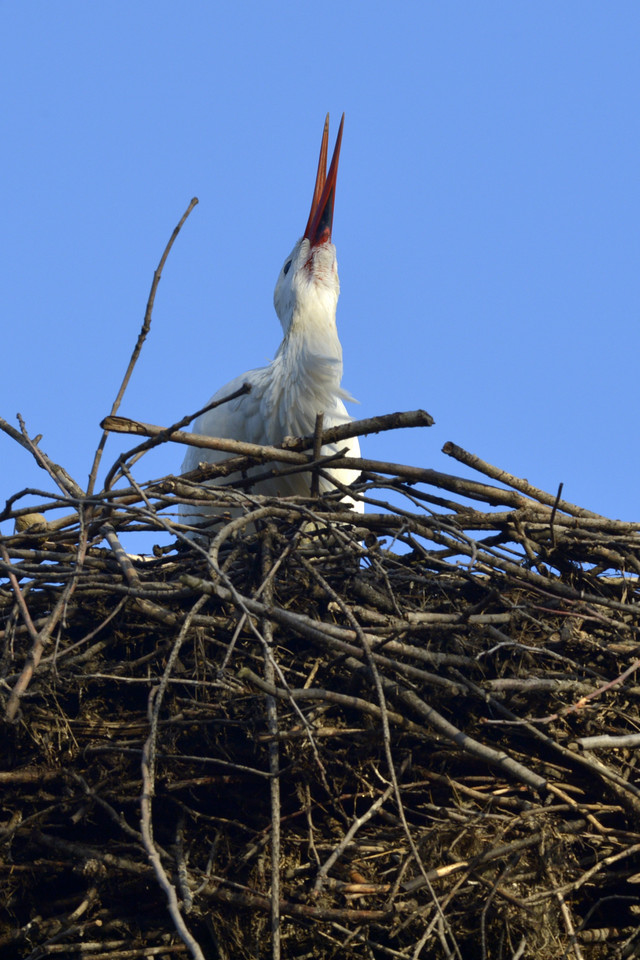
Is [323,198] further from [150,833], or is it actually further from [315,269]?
[150,833]

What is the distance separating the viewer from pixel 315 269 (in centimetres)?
390

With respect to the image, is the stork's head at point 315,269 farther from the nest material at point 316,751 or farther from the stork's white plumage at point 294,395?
the nest material at point 316,751

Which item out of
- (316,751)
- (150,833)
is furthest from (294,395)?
(150,833)

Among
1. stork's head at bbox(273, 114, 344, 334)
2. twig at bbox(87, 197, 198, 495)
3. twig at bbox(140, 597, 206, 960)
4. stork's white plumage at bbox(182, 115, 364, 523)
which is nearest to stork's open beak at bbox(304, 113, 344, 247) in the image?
stork's head at bbox(273, 114, 344, 334)

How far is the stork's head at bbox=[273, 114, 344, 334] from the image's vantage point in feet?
12.2

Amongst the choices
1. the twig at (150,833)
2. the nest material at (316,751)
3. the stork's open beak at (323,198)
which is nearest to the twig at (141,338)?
the nest material at (316,751)

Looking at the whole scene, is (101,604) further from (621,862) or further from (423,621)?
(621,862)

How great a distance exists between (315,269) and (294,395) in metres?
0.81

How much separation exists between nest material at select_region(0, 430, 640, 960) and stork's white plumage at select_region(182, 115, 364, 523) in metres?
0.96

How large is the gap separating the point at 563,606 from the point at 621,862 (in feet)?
1.61

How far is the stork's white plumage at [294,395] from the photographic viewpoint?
326cm

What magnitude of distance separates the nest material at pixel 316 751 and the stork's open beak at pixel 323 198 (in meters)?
2.07

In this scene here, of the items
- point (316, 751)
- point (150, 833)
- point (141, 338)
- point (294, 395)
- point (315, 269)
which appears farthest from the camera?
point (315, 269)

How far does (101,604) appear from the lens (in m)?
2.17
